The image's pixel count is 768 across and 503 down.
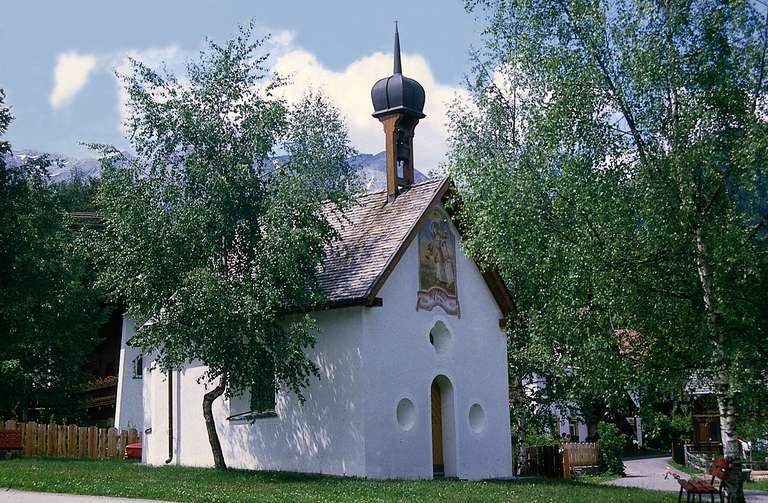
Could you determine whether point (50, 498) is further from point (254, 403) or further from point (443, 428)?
point (443, 428)

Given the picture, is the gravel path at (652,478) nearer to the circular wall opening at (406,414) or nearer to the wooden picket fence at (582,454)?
the wooden picket fence at (582,454)

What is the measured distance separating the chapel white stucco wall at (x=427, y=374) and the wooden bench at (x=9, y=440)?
10.9m

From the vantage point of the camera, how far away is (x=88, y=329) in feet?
132

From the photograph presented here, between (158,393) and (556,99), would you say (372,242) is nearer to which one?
(556,99)

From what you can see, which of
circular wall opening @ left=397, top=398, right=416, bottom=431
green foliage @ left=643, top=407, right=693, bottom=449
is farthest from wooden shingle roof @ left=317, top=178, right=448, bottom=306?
green foliage @ left=643, top=407, right=693, bottom=449

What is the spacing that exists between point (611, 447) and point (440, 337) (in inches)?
563

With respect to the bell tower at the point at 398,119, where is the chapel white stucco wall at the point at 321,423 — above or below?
below

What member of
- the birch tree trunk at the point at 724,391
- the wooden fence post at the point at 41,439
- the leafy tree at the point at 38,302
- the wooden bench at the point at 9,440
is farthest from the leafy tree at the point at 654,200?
the leafy tree at the point at 38,302

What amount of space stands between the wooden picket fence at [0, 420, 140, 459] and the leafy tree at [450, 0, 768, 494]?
1781cm

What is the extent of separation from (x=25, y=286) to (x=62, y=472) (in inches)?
601

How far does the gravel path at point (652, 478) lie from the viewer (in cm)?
2525

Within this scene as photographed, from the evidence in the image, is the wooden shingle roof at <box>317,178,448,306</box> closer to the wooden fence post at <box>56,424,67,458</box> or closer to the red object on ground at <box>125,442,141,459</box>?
the red object on ground at <box>125,442,141,459</box>

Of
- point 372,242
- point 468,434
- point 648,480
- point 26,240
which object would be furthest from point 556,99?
point 26,240

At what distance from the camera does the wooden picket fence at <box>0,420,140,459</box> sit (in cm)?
2997
